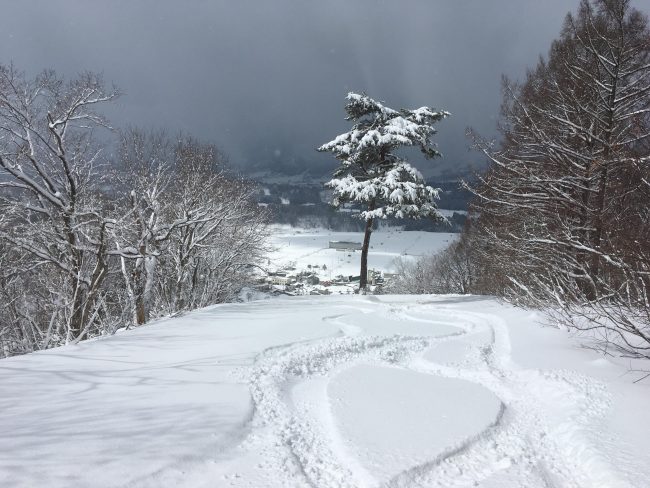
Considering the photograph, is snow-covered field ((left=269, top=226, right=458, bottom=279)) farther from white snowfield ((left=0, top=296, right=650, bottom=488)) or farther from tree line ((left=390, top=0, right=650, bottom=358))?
white snowfield ((left=0, top=296, right=650, bottom=488))

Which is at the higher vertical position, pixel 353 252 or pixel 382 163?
pixel 382 163

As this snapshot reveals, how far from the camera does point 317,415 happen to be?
452cm

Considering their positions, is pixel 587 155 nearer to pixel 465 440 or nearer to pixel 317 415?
pixel 465 440

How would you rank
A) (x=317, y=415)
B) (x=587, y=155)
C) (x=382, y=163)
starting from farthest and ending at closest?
1. (x=382, y=163)
2. (x=587, y=155)
3. (x=317, y=415)

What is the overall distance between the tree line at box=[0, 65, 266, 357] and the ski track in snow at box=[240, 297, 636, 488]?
544cm

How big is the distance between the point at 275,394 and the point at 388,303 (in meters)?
8.97

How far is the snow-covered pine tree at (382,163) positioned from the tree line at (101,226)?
503 centimetres

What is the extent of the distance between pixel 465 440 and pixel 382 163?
14.9 meters

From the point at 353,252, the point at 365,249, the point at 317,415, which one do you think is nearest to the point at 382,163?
the point at 365,249

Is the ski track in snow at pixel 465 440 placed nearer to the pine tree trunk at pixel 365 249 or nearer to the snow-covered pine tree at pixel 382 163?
the snow-covered pine tree at pixel 382 163

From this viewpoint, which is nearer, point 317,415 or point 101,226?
point 317,415

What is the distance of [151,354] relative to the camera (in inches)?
250

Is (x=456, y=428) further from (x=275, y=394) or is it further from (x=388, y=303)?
(x=388, y=303)

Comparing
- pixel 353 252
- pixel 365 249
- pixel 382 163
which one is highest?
pixel 382 163
